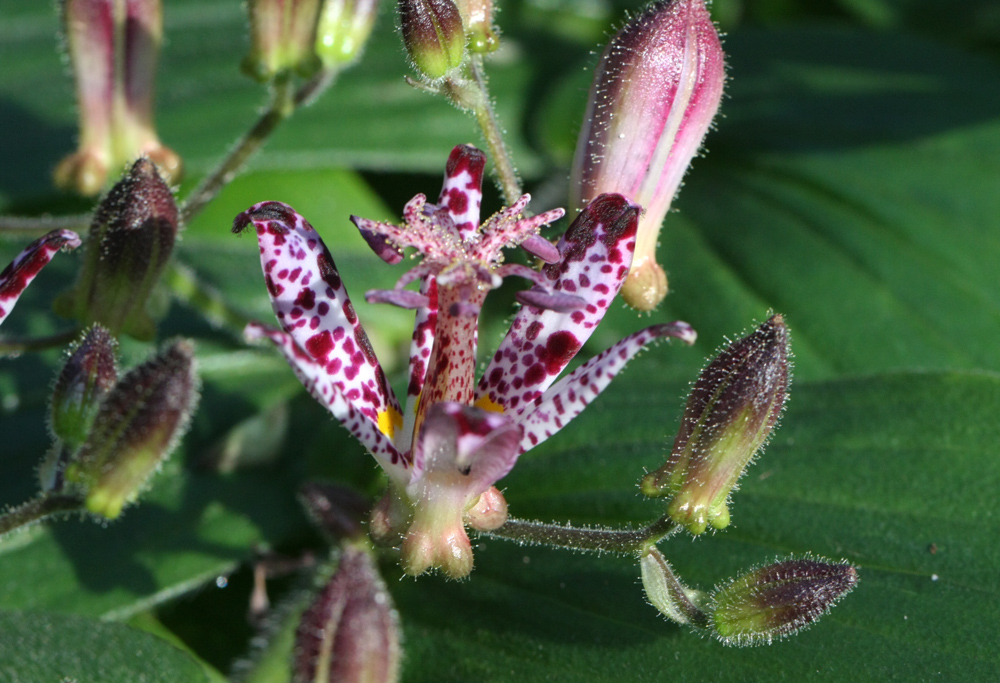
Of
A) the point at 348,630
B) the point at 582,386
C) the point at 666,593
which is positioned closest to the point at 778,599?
the point at 666,593

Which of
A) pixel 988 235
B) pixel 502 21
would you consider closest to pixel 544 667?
pixel 988 235

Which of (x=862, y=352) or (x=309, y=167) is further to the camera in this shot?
(x=309, y=167)

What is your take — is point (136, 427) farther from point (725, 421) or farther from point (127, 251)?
point (725, 421)

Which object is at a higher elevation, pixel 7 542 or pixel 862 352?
pixel 862 352

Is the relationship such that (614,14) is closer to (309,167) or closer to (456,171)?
(309,167)

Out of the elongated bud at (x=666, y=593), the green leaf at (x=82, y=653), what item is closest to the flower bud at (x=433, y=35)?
the elongated bud at (x=666, y=593)

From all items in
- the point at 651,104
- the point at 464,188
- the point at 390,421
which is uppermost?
the point at 651,104

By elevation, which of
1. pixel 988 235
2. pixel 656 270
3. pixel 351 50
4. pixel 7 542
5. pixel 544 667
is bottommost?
pixel 7 542

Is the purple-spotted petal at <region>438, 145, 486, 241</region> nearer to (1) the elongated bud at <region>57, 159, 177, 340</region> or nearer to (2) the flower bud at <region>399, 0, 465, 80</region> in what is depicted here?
(2) the flower bud at <region>399, 0, 465, 80</region>
